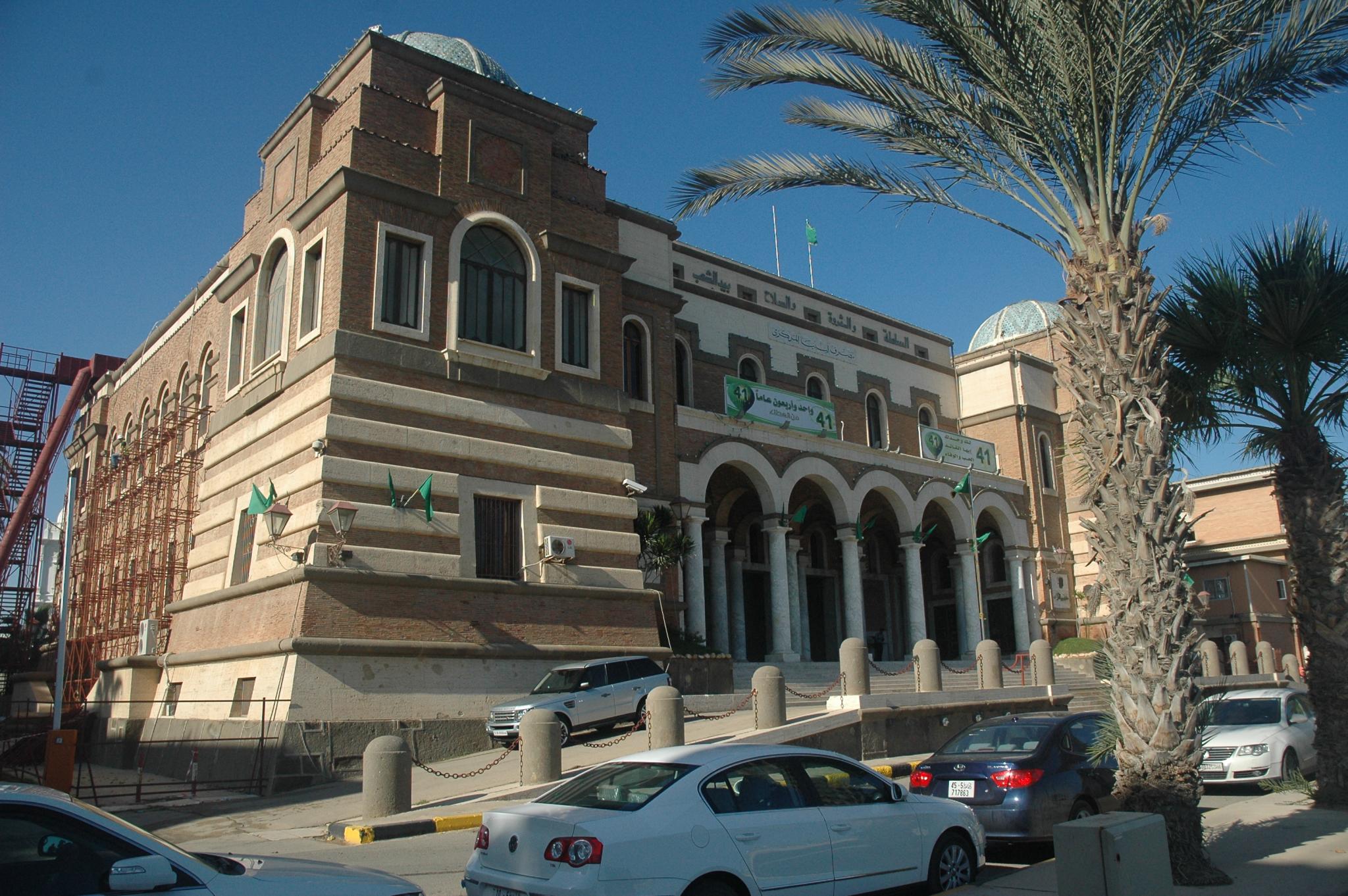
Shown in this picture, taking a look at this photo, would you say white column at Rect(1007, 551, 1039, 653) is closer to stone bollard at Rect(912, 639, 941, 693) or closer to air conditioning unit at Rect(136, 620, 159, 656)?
stone bollard at Rect(912, 639, 941, 693)

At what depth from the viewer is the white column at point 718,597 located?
28.7 m

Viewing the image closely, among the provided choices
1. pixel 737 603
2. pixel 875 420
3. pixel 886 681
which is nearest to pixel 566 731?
pixel 886 681

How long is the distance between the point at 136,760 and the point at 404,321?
1073 cm

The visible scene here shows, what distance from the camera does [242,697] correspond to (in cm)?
1920

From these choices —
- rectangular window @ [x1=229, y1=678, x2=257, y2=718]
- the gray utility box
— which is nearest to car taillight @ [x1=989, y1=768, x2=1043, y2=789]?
the gray utility box

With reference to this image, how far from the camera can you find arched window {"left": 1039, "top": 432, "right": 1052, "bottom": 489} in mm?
39500

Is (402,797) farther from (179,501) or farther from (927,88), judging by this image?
(179,501)

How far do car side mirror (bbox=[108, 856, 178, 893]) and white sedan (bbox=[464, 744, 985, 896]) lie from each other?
8.26 ft

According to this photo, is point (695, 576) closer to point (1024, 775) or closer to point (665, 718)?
point (665, 718)

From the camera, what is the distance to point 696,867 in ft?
21.7

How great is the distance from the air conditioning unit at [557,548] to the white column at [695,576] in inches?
212

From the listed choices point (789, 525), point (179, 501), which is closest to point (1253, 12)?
point (789, 525)

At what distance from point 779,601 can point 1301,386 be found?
17.2 metres

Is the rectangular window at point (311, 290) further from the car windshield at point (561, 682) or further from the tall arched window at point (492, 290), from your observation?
the car windshield at point (561, 682)
